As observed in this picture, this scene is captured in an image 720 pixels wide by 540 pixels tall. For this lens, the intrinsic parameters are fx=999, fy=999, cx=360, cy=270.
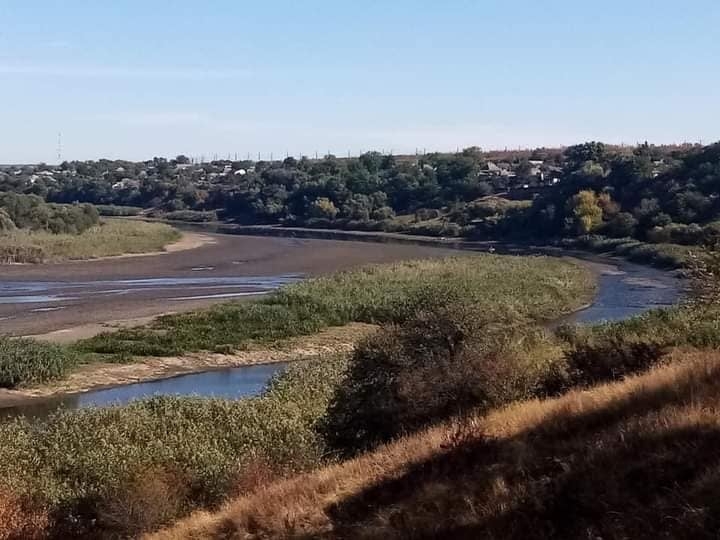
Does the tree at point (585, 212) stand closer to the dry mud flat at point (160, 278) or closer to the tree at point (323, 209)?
the dry mud flat at point (160, 278)

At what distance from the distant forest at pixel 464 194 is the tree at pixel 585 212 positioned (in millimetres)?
127

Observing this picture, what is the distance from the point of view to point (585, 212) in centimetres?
9162

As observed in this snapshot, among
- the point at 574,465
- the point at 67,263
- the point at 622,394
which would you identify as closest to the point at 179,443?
the point at 622,394

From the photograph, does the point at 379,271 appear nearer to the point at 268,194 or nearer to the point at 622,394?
the point at 622,394

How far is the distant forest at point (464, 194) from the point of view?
290ft

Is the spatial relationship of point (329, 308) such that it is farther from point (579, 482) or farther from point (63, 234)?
point (63, 234)

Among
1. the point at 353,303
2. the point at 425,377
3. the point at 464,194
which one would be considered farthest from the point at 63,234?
the point at 425,377

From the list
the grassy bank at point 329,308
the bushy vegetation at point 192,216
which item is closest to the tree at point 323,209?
the bushy vegetation at point 192,216

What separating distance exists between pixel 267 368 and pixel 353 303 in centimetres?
1050

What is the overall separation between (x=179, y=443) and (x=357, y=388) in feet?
11.1

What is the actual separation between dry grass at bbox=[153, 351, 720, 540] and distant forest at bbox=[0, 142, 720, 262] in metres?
57.6

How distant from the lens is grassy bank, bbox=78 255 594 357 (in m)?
37.6

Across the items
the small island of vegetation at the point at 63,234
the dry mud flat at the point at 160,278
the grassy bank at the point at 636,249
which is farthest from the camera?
the small island of vegetation at the point at 63,234

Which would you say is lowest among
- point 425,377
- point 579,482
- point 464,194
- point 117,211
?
point 117,211
